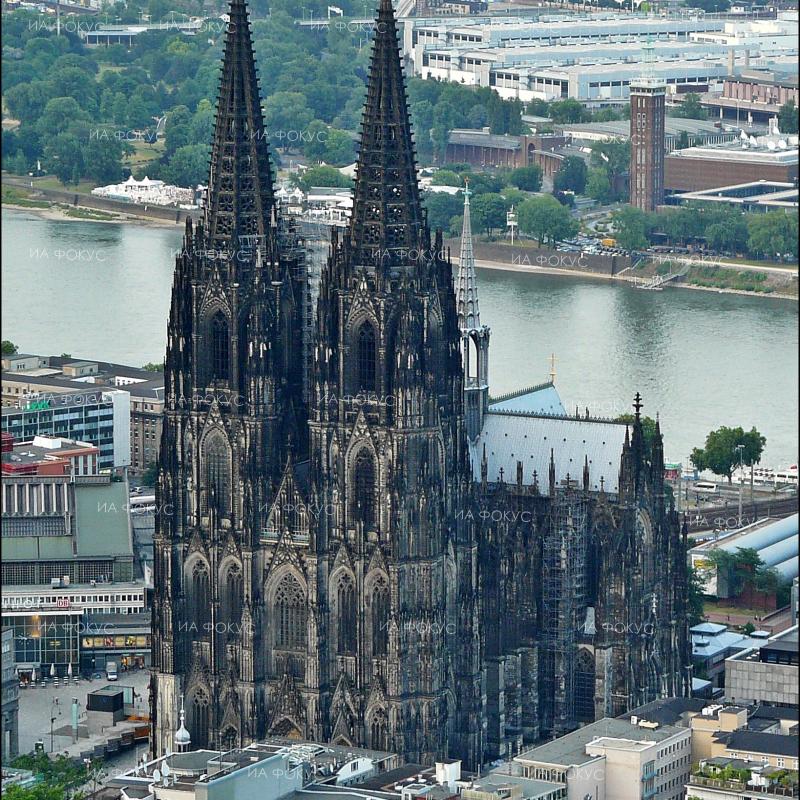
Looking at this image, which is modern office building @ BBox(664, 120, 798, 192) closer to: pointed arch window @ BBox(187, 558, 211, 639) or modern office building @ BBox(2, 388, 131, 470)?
modern office building @ BBox(2, 388, 131, 470)

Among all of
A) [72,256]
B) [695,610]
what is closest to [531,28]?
[72,256]

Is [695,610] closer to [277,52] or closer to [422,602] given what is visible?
[422,602]

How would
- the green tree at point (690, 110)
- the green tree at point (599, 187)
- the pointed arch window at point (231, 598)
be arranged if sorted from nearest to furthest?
the pointed arch window at point (231, 598) → the green tree at point (599, 187) → the green tree at point (690, 110)

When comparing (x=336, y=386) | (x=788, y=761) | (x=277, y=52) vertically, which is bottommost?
(x=788, y=761)

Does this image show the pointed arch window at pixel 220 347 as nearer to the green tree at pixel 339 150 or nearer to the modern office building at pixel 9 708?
the modern office building at pixel 9 708

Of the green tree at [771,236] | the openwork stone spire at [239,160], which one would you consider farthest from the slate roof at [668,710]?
the green tree at [771,236]

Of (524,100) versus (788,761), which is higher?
(524,100)

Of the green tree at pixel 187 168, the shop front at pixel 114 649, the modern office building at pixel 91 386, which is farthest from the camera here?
the green tree at pixel 187 168

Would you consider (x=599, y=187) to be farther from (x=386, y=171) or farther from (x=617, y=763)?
(x=617, y=763)
